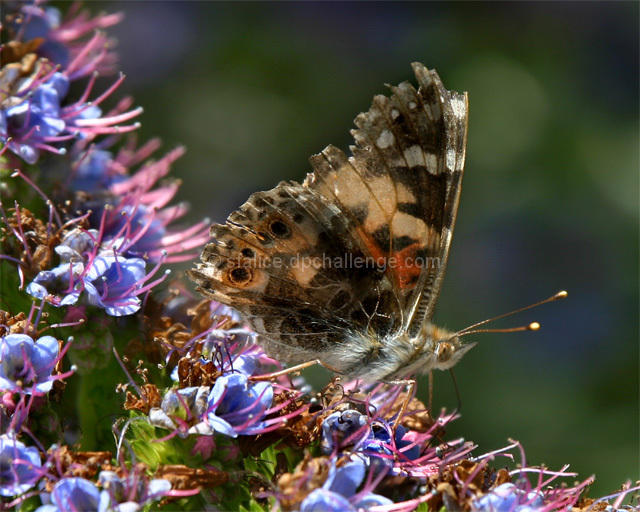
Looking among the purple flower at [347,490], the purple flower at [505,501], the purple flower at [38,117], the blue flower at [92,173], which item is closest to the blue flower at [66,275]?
the purple flower at [38,117]

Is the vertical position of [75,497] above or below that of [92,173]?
below

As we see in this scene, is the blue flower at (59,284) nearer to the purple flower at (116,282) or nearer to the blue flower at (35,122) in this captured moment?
the purple flower at (116,282)

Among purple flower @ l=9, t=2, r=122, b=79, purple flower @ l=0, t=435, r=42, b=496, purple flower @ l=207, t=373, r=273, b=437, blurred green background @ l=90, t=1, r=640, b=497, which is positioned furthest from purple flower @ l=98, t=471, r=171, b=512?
blurred green background @ l=90, t=1, r=640, b=497

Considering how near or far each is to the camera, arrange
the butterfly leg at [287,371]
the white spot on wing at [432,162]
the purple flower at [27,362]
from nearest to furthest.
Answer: the purple flower at [27,362] → the butterfly leg at [287,371] → the white spot on wing at [432,162]

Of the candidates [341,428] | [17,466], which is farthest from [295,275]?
[17,466]

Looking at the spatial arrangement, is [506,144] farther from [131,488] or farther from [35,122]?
[131,488]

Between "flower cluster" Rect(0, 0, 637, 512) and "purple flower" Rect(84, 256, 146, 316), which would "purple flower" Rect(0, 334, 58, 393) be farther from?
"purple flower" Rect(84, 256, 146, 316)
